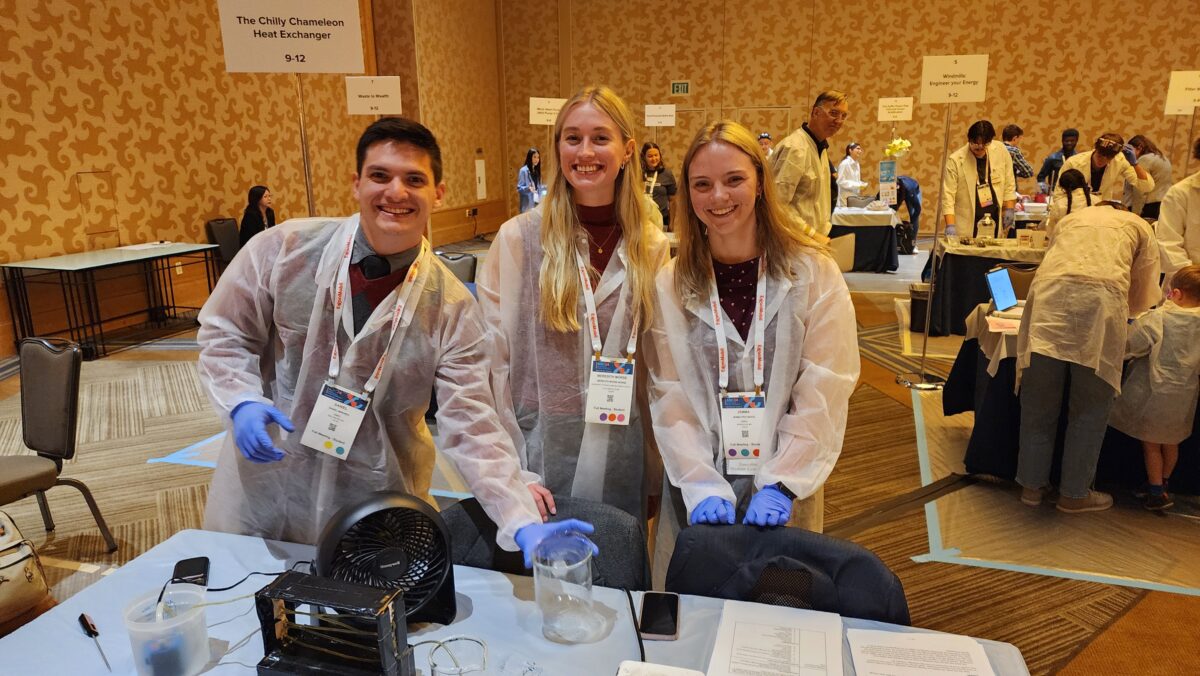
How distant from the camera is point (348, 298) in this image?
5.17 feet

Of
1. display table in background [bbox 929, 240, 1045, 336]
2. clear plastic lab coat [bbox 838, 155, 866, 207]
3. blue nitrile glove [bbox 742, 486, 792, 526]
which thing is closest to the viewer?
blue nitrile glove [bbox 742, 486, 792, 526]

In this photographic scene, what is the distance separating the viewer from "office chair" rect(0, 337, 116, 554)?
8.51 feet

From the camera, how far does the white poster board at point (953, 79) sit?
452 centimetres

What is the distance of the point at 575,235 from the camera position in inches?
75.5

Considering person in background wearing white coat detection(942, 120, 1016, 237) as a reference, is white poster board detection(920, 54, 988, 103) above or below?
above

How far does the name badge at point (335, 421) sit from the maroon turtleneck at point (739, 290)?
2.75 feet

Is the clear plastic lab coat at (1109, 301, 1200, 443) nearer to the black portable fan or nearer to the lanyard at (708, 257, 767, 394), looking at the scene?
the lanyard at (708, 257, 767, 394)

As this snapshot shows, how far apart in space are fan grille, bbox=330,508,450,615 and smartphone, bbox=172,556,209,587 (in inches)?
12.9

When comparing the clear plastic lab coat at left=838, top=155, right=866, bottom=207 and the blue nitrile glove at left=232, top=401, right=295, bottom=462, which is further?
the clear plastic lab coat at left=838, top=155, right=866, bottom=207

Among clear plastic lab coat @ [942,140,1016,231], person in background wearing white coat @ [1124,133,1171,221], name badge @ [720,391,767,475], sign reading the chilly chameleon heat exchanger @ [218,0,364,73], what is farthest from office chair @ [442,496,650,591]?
person in background wearing white coat @ [1124,133,1171,221]

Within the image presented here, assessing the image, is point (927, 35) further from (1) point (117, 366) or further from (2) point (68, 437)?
(2) point (68, 437)

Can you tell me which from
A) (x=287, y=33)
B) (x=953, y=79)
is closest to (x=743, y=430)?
(x=287, y=33)

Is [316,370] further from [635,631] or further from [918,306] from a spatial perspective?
[918,306]

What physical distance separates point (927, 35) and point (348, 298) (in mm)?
11966
